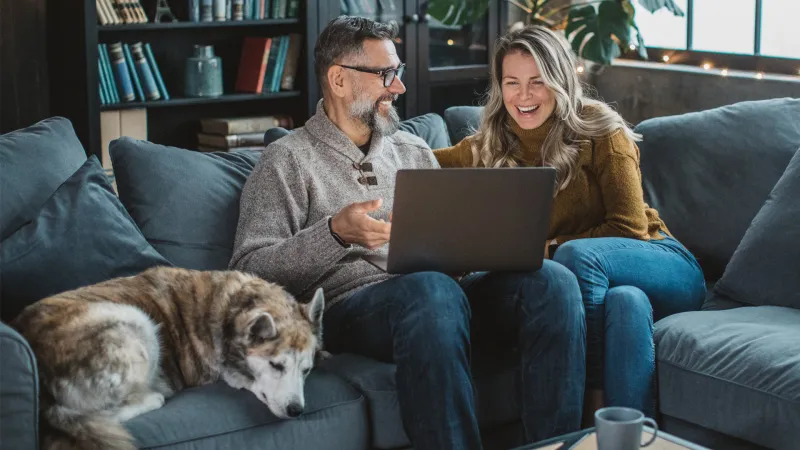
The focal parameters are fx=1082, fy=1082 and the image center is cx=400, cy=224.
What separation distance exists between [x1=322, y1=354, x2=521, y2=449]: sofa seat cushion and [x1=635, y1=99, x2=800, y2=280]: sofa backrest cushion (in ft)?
2.78

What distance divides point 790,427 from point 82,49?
2973 mm

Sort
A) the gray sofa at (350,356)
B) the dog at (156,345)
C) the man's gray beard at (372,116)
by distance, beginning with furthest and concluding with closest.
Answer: the man's gray beard at (372,116) → the gray sofa at (350,356) → the dog at (156,345)

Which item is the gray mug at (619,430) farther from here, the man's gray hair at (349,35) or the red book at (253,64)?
the red book at (253,64)

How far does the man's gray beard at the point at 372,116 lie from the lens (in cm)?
269

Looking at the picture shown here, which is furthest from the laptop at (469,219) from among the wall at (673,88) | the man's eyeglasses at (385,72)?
the wall at (673,88)

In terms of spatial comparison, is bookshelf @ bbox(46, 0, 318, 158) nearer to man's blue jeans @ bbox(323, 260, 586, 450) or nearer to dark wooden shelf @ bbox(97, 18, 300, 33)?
dark wooden shelf @ bbox(97, 18, 300, 33)

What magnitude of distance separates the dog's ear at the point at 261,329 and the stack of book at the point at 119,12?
2.34 metres

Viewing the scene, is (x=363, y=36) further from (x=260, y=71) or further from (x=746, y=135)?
(x=260, y=71)

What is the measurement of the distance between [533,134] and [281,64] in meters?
2.14

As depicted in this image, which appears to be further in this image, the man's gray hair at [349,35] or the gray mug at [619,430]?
the man's gray hair at [349,35]

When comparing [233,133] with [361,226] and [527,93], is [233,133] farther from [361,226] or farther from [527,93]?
[361,226]

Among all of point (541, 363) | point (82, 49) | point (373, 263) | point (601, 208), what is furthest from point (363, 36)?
point (82, 49)

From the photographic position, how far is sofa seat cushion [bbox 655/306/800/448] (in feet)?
7.61

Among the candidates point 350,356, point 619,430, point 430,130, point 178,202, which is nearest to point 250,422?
point 350,356
